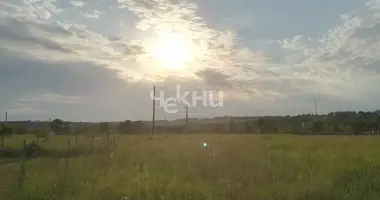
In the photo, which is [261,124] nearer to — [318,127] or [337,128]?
[318,127]

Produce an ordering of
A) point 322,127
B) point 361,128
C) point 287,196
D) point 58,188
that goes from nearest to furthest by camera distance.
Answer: point 287,196, point 58,188, point 361,128, point 322,127

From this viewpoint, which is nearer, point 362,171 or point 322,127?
point 362,171

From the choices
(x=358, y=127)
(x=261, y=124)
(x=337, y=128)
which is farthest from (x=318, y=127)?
(x=261, y=124)

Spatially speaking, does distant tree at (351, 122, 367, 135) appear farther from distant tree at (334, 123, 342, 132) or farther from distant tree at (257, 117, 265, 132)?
distant tree at (257, 117, 265, 132)

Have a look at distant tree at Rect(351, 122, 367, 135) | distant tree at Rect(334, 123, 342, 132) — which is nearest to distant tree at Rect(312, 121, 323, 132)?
distant tree at Rect(334, 123, 342, 132)

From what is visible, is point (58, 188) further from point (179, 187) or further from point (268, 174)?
point (268, 174)

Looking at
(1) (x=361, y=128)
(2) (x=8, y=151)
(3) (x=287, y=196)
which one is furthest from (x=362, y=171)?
(1) (x=361, y=128)

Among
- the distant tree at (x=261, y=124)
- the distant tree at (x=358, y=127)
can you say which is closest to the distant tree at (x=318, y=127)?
the distant tree at (x=358, y=127)

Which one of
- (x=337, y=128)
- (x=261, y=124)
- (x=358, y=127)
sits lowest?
(x=337, y=128)

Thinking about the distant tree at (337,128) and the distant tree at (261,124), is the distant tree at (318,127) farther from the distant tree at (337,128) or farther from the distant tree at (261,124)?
the distant tree at (261,124)

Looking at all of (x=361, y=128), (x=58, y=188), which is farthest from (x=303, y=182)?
(x=361, y=128)

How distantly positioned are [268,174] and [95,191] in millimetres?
5161

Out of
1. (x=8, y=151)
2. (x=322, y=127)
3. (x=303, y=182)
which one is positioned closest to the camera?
(x=303, y=182)

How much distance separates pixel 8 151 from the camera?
29375 millimetres
